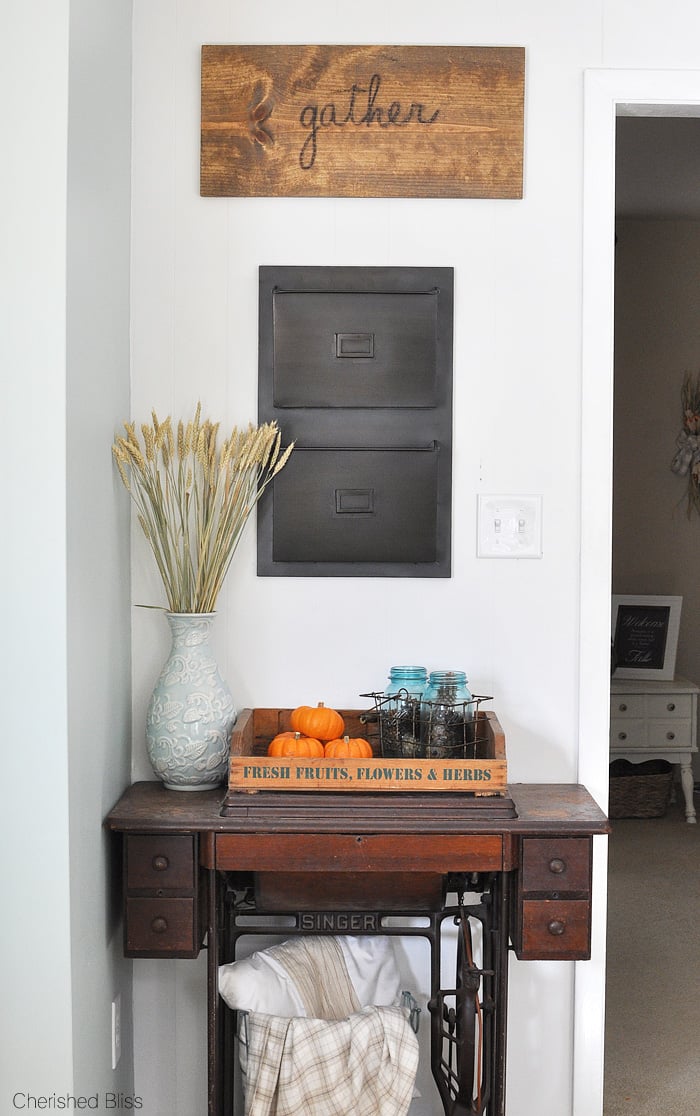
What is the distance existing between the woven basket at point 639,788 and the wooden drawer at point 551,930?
2.94 m

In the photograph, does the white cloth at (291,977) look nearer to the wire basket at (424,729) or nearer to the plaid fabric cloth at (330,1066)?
the plaid fabric cloth at (330,1066)

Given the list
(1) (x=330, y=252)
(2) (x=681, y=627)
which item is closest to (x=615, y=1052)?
(1) (x=330, y=252)

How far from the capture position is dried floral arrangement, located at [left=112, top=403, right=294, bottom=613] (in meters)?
2.14

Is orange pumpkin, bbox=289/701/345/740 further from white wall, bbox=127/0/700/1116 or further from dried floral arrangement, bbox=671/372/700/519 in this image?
dried floral arrangement, bbox=671/372/700/519

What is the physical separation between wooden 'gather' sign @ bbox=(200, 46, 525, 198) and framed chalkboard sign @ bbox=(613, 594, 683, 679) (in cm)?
319

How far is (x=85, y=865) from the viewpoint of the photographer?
6.08ft

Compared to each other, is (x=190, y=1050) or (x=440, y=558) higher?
(x=440, y=558)

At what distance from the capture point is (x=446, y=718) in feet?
6.84

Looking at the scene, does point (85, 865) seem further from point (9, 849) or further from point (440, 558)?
point (440, 558)

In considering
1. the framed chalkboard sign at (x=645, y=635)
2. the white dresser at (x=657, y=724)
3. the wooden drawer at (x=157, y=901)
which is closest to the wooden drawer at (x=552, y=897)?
the wooden drawer at (x=157, y=901)

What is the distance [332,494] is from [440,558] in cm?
28

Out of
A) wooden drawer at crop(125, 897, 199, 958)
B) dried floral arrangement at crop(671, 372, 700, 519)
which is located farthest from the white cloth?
dried floral arrangement at crop(671, 372, 700, 519)

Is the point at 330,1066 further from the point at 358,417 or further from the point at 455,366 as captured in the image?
the point at 455,366

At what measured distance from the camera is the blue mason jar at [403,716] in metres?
2.09
